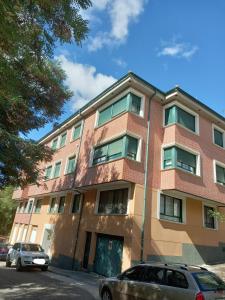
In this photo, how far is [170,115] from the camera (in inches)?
699

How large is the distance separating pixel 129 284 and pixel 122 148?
898cm

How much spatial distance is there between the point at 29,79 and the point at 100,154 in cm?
757

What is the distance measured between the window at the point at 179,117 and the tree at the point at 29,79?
6.78 m

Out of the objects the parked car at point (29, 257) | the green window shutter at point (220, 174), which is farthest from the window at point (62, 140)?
the green window shutter at point (220, 174)

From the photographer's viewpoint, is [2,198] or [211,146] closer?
[211,146]

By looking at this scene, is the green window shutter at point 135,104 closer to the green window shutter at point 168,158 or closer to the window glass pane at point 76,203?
the green window shutter at point 168,158

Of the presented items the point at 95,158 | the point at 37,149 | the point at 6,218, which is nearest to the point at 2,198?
the point at 6,218

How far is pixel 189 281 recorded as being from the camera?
612 centimetres

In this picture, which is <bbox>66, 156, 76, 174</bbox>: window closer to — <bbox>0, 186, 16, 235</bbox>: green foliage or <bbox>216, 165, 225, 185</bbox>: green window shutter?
<bbox>216, 165, 225, 185</bbox>: green window shutter

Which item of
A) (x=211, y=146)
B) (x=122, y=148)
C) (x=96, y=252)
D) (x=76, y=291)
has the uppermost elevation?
(x=211, y=146)

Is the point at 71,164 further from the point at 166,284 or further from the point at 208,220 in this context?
the point at 166,284

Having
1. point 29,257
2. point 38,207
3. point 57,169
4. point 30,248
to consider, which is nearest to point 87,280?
point 29,257

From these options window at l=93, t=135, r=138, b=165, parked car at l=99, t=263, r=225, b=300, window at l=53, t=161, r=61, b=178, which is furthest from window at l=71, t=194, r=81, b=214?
parked car at l=99, t=263, r=225, b=300

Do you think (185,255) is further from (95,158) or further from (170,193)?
(95,158)
